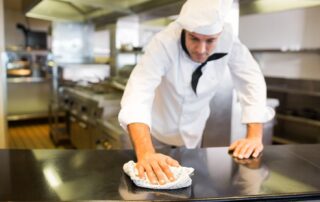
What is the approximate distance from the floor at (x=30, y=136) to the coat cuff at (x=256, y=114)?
9.30 feet

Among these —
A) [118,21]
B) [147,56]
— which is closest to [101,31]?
[118,21]

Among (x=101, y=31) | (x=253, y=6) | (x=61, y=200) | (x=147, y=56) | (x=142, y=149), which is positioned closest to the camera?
(x=61, y=200)

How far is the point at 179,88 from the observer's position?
139 cm

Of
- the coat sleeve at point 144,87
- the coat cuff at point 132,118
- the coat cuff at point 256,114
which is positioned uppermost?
the coat sleeve at point 144,87

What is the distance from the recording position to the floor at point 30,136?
Answer: 3.77 metres

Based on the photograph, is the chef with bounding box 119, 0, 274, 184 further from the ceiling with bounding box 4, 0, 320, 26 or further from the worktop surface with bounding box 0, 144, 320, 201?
the ceiling with bounding box 4, 0, 320, 26

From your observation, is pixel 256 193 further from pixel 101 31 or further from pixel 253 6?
pixel 101 31

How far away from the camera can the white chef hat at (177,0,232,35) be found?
108 cm

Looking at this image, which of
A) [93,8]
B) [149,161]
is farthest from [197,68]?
[93,8]

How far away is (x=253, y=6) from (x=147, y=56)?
1242 mm

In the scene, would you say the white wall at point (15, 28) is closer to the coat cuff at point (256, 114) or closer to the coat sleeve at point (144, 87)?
the coat sleeve at point (144, 87)

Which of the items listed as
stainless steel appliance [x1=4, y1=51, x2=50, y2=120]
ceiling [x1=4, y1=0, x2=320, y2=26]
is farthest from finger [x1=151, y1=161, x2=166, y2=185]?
stainless steel appliance [x1=4, y1=51, x2=50, y2=120]

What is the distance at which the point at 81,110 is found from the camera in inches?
117

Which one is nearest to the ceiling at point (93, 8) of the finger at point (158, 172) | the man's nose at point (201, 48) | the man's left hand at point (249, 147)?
the man's nose at point (201, 48)
